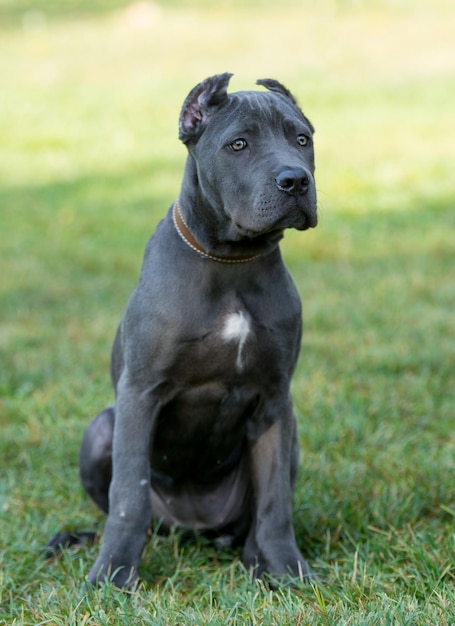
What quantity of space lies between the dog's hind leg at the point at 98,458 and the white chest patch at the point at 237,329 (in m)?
0.75

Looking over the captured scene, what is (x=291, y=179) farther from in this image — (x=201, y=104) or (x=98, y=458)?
(x=98, y=458)

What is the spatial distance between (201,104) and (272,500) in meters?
1.50

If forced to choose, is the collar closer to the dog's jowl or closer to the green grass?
the dog's jowl

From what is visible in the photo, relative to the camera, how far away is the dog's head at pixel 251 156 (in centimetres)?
341

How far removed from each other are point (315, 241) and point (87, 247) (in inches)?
80.9

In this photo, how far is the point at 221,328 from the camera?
12.1 ft

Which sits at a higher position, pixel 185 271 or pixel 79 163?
pixel 185 271

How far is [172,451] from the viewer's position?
4082mm

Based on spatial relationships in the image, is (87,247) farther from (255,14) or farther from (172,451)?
(255,14)

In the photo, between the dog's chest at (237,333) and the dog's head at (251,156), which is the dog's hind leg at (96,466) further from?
the dog's head at (251,156)

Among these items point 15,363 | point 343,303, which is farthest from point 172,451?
point 343,303

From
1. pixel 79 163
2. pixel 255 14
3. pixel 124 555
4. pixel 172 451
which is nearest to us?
pixel 124 555

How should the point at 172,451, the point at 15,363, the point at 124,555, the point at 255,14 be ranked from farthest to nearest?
the point at 255,14
the point at 15,363
the point at 172,451
the point at 124,555

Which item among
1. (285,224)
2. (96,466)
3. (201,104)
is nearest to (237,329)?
(285,224)
